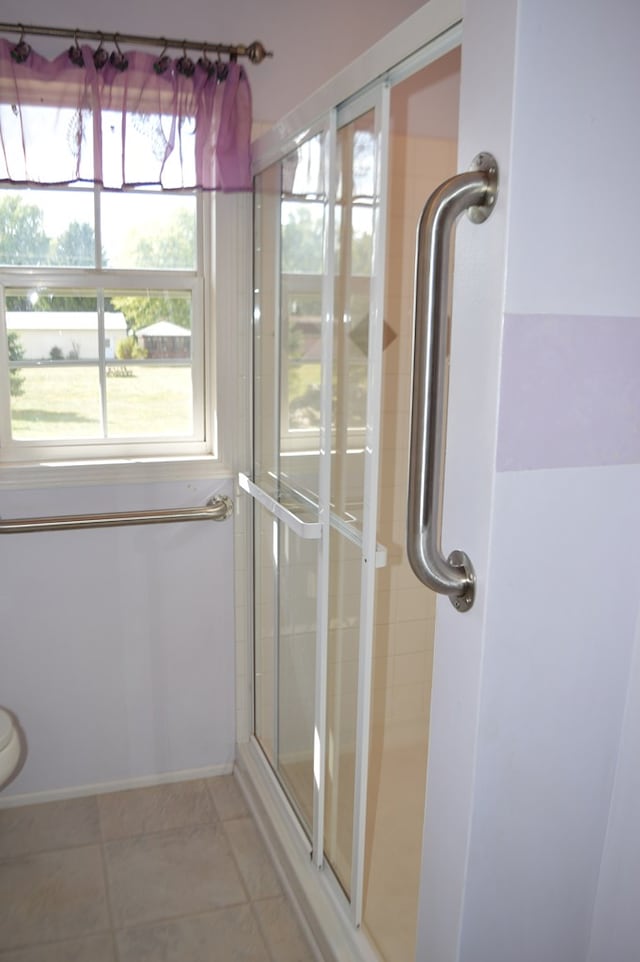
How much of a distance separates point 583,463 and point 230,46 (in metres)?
1.60

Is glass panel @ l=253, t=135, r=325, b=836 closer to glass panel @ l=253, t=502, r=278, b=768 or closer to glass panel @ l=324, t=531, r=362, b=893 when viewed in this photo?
glass panel @ l=253, t=502, r=278, b=768

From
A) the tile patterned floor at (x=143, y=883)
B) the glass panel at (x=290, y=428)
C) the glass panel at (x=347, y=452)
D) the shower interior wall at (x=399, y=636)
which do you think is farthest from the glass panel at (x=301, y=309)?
the tile patterned floor at (x=143, y=883)

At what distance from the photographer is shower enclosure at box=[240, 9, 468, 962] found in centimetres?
156

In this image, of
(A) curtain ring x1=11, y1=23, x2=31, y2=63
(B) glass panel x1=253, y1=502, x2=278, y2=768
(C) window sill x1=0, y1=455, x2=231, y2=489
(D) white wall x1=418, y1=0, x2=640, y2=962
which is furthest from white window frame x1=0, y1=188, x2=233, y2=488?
(D) white wall x1=418, y1=0, x2=640, y2=962

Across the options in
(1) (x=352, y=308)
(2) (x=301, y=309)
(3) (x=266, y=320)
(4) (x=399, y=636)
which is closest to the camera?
(1) (x=352, y=308)

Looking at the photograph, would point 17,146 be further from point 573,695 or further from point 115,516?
point 573,695

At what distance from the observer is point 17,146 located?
6.40 feet

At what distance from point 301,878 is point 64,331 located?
1.50 m

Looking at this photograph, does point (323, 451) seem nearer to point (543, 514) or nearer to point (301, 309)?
point (301, 309)

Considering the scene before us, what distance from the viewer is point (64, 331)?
2.21m

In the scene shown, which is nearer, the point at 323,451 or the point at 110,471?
the point at 323,451

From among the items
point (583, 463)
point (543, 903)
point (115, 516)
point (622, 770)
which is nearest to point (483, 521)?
point (583, 463)

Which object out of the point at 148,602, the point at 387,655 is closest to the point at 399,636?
the point at 387,655

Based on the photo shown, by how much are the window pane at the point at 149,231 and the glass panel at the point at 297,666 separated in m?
0.82
